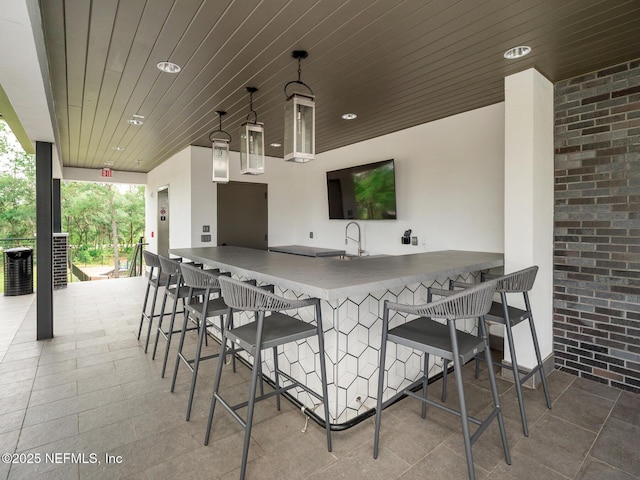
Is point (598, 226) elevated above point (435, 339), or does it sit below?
above

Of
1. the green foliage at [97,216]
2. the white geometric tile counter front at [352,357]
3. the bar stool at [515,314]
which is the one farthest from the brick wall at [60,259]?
the green foliage at [97,216]

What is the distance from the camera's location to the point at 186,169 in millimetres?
5258

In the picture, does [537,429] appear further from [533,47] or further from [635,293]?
[533,47]

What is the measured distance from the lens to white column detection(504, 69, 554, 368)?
258 cm

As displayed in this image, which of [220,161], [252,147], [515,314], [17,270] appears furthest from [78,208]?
[515,314]

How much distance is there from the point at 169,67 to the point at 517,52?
2562 millimetres

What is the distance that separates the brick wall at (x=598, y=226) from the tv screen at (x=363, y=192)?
1.86 metres

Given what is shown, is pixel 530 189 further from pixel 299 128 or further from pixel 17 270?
pixel 17 270

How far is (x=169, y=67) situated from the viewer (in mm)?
2568

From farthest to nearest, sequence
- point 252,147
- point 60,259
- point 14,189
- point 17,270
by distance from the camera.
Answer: point 14,189 → point 60,259 → point 17,270 → point 252,147

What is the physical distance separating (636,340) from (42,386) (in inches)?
178

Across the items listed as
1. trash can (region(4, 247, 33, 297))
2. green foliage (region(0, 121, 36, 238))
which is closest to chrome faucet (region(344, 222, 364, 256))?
trash can (region(4, 247, 33, 297))

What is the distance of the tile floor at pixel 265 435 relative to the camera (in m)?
1.69

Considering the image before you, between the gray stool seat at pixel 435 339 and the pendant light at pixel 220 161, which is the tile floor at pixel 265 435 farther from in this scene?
the pendant light at pixel 220 161
